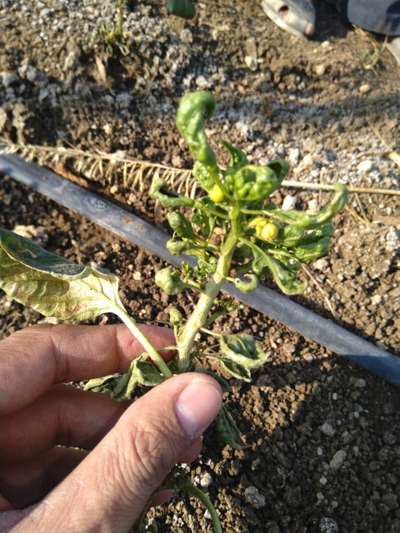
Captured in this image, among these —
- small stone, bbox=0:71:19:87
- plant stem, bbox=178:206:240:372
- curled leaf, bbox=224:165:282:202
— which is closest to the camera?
curled leaf, bbox=224:165:282:202

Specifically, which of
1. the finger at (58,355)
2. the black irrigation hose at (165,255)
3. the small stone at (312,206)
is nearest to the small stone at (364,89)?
the small stone at (312,206)

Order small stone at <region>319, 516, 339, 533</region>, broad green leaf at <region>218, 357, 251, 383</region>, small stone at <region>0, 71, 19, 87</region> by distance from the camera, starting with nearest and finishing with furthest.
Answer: broad green leaf at <region>218, 357, 251, 383</region>
small stone at <region>319, 516, 339, 533</region>
small stone at <region>0, 71, 19, 87</region>

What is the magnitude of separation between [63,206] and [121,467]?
5.85 feet

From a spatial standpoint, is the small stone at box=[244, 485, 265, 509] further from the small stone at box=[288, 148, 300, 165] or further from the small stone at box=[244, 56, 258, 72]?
the small stone at box=[244, 56, 258, 72]

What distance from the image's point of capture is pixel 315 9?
148 inches

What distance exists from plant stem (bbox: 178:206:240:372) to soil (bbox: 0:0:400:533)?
823 millimetres

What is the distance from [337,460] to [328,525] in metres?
0.27

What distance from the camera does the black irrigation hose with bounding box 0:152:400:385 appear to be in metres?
2.55

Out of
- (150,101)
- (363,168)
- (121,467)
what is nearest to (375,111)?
(363,168)

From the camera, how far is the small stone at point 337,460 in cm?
235

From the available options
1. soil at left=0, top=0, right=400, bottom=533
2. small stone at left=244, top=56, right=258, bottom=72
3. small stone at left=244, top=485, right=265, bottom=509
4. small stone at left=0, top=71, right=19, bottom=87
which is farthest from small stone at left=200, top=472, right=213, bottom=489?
small stone at left=244, top=56, right=258, bottom=72

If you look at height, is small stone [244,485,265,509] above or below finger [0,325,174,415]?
below

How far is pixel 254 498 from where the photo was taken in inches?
87.8

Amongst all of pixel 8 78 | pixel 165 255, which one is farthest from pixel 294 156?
pixel 8 78
